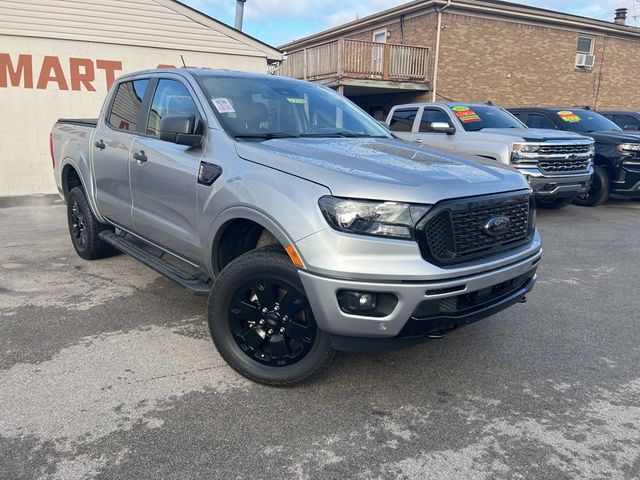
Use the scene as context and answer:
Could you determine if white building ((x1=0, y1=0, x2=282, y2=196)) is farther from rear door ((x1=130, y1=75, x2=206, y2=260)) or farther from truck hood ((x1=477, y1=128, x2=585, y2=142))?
rear door ((x1=130, y1=75, x2=206, y2=260))

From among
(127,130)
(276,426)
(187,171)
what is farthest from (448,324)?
(127,130)

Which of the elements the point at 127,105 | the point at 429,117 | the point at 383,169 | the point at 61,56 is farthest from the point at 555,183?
the point at 61,56

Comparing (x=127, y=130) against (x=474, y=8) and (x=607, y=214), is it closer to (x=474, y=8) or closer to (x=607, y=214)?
(x=607, y=214)

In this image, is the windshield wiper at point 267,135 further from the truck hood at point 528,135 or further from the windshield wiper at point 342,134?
the truck hood at point 528,135

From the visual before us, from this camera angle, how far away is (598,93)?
21594 mm

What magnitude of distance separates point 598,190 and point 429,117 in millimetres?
3530

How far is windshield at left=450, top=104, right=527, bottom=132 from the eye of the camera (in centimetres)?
915

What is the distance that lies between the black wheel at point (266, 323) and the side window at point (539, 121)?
9.33 m

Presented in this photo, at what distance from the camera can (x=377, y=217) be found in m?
2.56

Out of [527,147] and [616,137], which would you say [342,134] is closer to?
[527,147]

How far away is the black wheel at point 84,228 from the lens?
17.4ft

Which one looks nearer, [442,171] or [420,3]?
[442,171]

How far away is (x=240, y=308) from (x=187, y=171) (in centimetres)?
105

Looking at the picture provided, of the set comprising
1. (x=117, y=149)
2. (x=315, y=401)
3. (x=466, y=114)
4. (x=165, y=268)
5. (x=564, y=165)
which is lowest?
(x=315, y=401)
